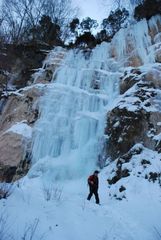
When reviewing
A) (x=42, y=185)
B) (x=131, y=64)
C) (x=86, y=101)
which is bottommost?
(x=42, y=185)

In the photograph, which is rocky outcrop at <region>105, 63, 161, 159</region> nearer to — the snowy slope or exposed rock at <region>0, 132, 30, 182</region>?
the snowy slope

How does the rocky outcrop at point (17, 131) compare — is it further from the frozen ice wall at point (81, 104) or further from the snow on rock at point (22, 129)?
the frozen ice wall at point (81, 104)

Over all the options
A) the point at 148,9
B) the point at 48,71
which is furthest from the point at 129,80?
the point at 148,9

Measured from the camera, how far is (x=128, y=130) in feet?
41.6

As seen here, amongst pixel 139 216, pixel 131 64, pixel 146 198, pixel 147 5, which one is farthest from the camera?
pixel 147 5

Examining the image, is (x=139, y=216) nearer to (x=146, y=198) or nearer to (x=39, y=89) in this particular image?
(x=146, y=198)

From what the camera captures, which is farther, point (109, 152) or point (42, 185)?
point (109, 152)

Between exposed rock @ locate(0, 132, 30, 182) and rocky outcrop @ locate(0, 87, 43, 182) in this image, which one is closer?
exposed rock @ locate(0, 132, 30, 182)

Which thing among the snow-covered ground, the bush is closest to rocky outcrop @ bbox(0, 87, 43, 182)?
the snow-covered ground

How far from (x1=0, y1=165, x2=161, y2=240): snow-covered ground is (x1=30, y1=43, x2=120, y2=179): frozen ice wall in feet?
5.81

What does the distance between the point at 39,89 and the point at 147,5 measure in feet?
37.3

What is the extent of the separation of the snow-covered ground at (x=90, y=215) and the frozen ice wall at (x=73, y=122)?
1.77 meters

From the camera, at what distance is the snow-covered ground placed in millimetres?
5776

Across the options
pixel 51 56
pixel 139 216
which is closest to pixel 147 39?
pixel 51 56
